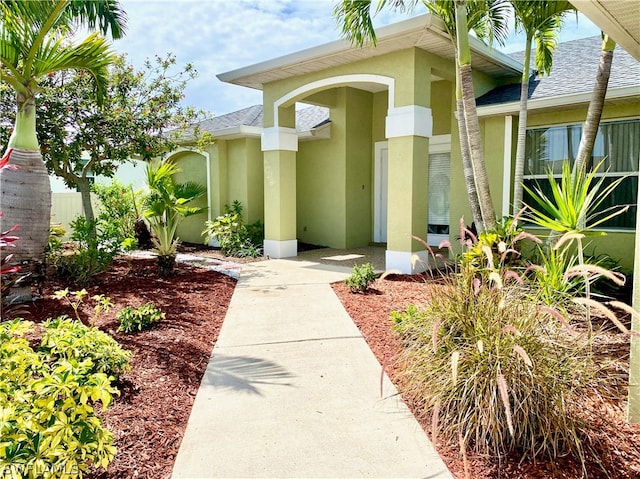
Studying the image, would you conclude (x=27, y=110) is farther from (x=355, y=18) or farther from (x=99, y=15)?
(x=355, y=18)

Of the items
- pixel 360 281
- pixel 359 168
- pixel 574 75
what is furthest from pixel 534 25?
pixel 359 168

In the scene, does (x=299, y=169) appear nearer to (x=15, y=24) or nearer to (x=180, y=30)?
(x=180, y=30)

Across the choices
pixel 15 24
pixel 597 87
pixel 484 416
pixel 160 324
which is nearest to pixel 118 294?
pixel 160 324

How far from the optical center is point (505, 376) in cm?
275

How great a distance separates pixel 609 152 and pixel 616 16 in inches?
237

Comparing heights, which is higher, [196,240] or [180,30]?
[180,30]

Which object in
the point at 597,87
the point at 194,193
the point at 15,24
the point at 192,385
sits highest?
the point at 15,24

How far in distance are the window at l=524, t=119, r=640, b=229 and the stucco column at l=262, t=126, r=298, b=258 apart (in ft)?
18.2

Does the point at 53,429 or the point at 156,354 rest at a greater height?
the point at 53,429

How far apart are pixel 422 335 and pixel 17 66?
629cm

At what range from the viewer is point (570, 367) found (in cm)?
286

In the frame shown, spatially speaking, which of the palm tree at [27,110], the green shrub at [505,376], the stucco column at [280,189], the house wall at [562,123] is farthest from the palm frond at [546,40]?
the palm tree at [27,110]

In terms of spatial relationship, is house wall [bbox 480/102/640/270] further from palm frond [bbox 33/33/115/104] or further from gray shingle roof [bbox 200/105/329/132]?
palm frond [bbox 33/33/115/104]

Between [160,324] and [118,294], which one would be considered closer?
[160,324]
